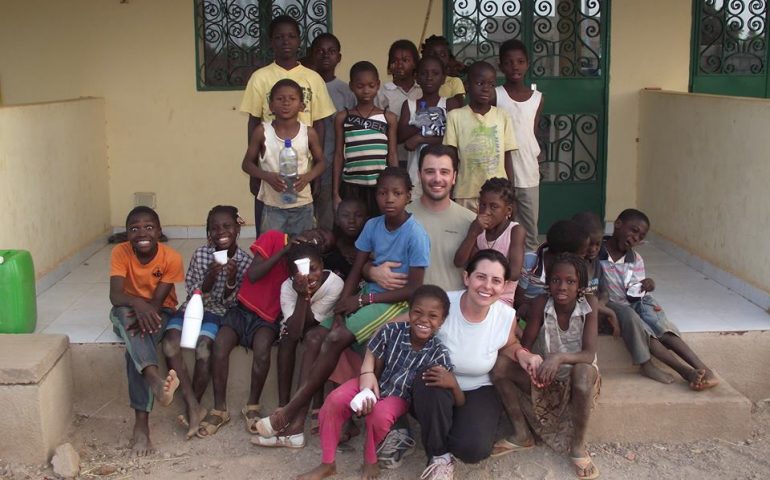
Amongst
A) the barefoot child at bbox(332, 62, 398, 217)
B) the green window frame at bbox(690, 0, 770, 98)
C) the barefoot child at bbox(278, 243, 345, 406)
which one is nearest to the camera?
the barefoot child at bbox(278, 243, 345, 406)

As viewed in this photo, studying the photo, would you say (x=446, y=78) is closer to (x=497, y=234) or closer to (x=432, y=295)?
(x=497, y=234)

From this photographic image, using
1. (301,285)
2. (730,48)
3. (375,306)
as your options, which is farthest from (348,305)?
(730,48)

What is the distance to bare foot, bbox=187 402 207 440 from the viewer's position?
445 centimetres

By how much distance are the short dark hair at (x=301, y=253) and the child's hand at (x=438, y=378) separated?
0.82 metres

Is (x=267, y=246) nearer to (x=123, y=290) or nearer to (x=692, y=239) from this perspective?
(x=123, y=290)

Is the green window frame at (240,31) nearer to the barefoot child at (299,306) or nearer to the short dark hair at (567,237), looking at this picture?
the barefoot child at (299,306)

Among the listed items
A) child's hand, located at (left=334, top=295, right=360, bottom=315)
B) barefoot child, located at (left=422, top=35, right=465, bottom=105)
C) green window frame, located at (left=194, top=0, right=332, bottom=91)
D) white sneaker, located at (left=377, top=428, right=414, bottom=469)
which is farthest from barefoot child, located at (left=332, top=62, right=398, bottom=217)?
green window frame, located at (left=194, top=0, right=332, bottom=91)

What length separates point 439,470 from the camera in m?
3.93

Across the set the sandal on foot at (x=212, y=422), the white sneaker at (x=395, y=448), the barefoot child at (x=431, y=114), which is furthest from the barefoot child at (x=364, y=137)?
the white sneaker at (x=395, y=448)

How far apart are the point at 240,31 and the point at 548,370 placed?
4000 mm

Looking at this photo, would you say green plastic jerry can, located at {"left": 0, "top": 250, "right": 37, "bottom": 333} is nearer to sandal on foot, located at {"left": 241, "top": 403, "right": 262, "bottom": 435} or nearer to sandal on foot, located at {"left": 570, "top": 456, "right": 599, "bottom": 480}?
sandal on foot, located at {"left": 241, "top": 403, "right": 262, "bottom": 435}

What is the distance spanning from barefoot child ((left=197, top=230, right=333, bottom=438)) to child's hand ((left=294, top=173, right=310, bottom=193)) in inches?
12.4

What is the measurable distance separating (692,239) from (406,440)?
301cm

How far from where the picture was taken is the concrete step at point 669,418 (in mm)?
4352
